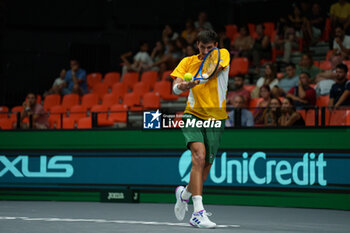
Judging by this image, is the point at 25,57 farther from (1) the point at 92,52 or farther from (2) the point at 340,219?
(2) the point at 340,219

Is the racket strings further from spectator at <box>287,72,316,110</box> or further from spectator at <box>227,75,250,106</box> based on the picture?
spectator at <box>227,75,250,106</box>

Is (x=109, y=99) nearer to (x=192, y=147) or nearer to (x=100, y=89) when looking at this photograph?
(x=100, y=89)

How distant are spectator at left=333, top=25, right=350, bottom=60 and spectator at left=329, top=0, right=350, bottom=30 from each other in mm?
886

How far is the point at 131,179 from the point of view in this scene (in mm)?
10938

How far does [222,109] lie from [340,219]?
2.20m

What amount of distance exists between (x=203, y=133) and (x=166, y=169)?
3.37 meters

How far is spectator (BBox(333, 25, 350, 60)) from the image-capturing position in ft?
45.3

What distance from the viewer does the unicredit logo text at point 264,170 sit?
976cm

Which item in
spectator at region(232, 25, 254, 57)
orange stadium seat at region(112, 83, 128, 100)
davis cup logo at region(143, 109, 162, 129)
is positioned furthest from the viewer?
orange stadium seat at region(112, 83, 128, 100)

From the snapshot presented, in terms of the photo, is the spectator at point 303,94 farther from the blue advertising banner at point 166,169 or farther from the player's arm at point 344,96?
the blue advertising banner at point 166,169

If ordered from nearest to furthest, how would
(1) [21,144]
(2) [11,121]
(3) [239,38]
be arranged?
1. (1) [21,144]
2. (2) [11,121]
3. (3) [239,38]

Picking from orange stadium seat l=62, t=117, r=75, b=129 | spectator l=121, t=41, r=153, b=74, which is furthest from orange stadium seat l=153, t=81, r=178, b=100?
orange stadium seat l=62, t=117, r=75, b=129

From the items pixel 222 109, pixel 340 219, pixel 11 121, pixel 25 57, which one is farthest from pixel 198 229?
pixel 25 57

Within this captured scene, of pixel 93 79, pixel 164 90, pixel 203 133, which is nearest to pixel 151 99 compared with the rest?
pixel 164 90
